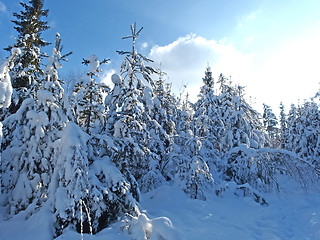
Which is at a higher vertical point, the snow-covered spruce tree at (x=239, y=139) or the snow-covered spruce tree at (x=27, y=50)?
the snow-covered spruce tree at (x=27, y=50)

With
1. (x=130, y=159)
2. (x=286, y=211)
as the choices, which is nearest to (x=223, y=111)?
(x=286, y=211)

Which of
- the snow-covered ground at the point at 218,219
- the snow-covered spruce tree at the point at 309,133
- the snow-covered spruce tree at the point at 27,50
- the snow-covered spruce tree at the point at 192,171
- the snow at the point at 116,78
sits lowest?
the snow-covered ground at the point at 218,219

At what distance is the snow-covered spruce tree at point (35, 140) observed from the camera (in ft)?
19.1

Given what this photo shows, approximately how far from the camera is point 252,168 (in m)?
10.5

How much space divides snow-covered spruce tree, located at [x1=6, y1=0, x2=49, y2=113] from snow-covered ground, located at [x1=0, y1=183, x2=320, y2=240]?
269 inches

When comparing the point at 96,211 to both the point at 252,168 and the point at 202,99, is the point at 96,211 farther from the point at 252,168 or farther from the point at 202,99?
the point at 202,99

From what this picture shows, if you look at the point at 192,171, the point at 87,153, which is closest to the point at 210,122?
the point at 192,171

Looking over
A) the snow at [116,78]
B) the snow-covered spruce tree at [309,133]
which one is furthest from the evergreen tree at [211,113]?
the snow at [116,78]

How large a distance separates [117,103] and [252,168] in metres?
7.06

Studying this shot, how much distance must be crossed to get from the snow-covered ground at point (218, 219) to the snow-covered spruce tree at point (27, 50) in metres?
6.84

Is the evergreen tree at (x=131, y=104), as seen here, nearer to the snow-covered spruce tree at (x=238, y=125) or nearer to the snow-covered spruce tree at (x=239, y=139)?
the snow-covered spruce tree at (x=239, y=139)

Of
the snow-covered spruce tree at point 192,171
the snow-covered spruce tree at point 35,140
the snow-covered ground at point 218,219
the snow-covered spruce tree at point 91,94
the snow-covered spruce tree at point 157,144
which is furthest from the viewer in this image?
the snow-covered spruce tree at point 157,144

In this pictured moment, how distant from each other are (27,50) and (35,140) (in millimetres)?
7285

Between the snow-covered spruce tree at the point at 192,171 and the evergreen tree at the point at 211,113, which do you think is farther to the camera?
the evergreen tree at the point at 211,113
